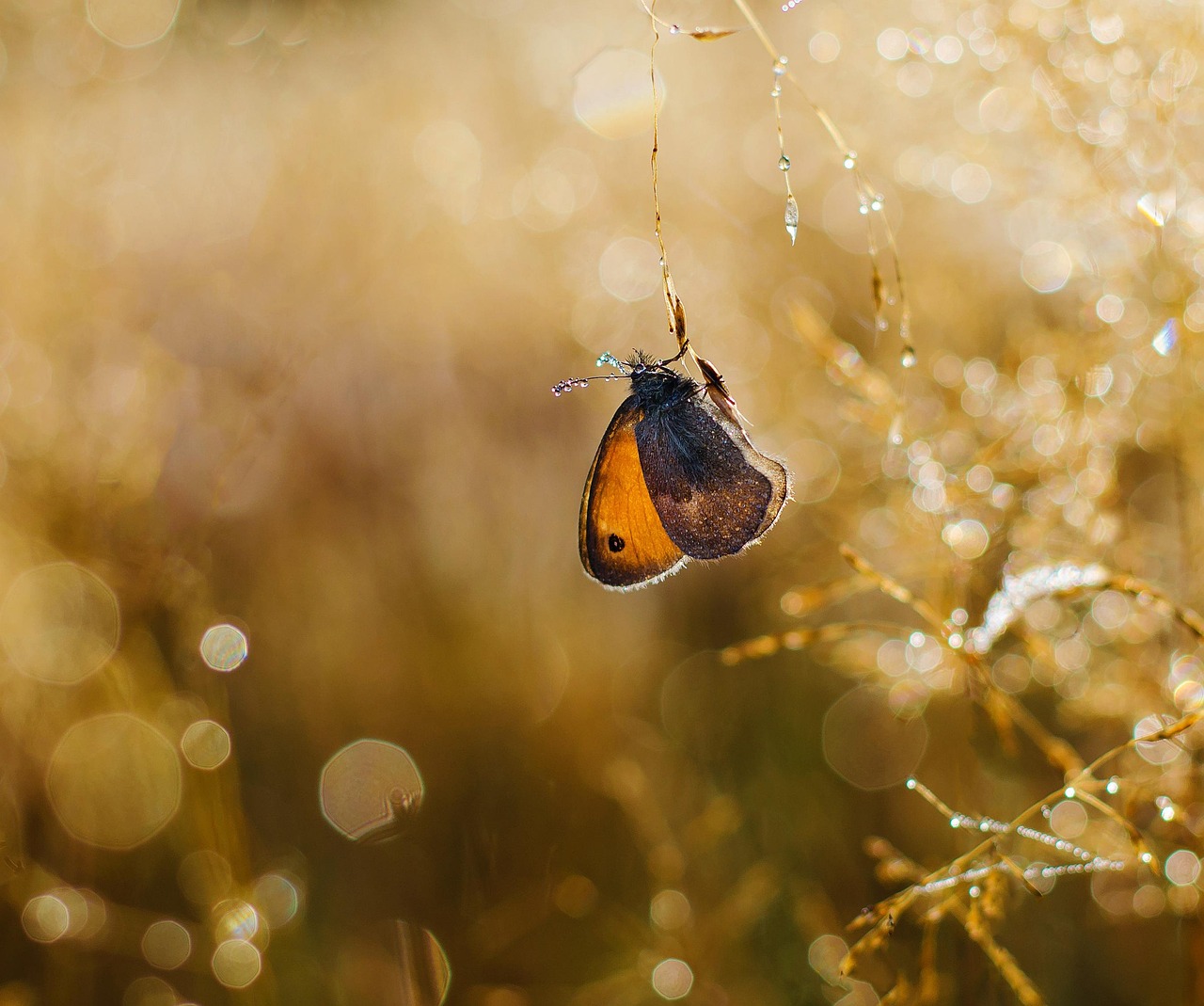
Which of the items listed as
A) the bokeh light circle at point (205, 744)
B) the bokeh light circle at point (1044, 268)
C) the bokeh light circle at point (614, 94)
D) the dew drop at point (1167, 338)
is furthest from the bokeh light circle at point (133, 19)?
the dew drop at point (1167, 338)

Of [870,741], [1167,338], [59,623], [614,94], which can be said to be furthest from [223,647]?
[614,94]

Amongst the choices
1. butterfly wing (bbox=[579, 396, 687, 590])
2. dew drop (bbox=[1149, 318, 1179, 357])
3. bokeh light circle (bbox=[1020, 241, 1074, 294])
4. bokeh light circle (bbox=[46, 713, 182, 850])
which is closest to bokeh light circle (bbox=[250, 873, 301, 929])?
bokeh light circle (bbox=[46, 713, 182, 850])

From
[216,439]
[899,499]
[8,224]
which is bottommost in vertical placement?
[216,439]

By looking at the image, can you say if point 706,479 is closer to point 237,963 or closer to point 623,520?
point 623,520

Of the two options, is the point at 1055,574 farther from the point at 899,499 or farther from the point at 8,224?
the point at 8,224

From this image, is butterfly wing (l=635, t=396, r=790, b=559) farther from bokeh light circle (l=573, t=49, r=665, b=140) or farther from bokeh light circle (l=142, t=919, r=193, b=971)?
bokeh light circle (l=573, t=49, r=665, b=140)

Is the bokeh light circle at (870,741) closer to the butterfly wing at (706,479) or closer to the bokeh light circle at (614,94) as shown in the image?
the butterfly wing at (706,479)

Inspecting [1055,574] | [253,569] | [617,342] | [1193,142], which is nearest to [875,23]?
[1193,142]
